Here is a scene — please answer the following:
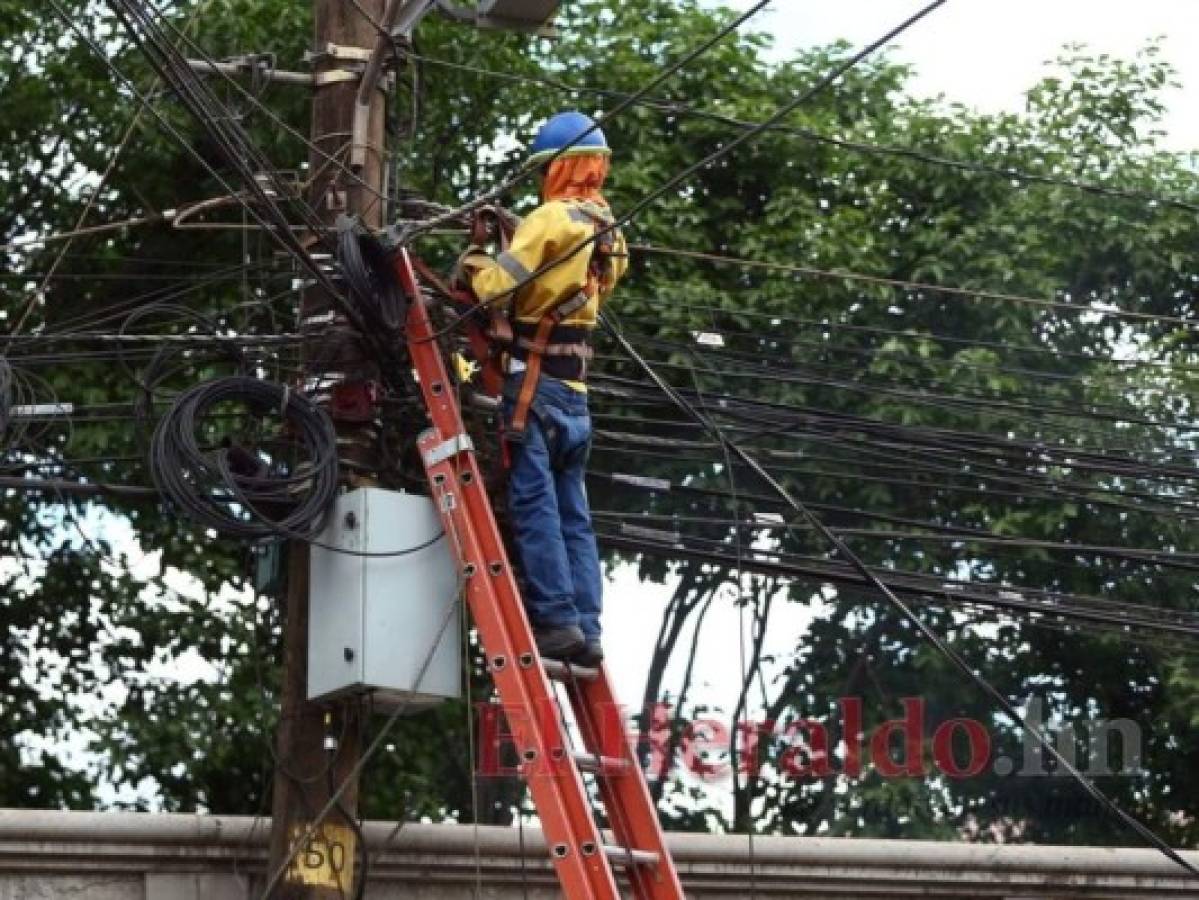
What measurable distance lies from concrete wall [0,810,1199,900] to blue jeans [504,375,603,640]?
3.66 feet

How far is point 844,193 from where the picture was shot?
1648 centimetres

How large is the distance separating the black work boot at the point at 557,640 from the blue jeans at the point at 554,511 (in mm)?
23

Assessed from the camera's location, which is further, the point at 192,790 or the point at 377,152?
the point at 192,790

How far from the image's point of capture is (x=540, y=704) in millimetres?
8109

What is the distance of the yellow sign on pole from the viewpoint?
852 cm

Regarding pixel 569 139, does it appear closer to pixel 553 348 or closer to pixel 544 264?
pixel 544 264

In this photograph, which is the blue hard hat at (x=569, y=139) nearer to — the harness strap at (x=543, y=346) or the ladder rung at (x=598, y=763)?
the harness strap at (x=543, y=346)

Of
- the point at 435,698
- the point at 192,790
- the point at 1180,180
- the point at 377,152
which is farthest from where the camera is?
the point at 1180,180

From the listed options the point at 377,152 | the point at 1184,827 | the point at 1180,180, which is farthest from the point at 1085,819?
the point at 377,152

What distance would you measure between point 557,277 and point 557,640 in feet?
3.90

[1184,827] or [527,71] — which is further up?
[527,71]

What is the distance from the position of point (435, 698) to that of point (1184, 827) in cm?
965

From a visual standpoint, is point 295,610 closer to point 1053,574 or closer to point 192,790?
point 192,790

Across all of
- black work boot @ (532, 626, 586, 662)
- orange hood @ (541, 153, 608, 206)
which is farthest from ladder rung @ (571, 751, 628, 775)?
orange hood @ (541, 153, 608, 206)
